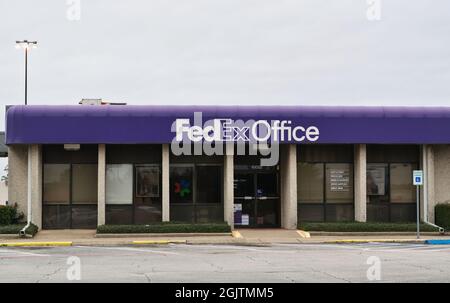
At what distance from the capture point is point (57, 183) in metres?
31.5

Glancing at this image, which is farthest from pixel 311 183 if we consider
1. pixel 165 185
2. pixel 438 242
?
pixel 438 242

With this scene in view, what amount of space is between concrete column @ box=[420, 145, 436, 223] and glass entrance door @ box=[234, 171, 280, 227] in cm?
642

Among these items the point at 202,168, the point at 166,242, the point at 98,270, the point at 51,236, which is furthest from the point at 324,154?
the point at 98,270

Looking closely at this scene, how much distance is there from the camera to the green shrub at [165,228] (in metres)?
28.5

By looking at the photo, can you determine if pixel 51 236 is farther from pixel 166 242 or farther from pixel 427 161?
pixel 427 161

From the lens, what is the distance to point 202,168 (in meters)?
32.0

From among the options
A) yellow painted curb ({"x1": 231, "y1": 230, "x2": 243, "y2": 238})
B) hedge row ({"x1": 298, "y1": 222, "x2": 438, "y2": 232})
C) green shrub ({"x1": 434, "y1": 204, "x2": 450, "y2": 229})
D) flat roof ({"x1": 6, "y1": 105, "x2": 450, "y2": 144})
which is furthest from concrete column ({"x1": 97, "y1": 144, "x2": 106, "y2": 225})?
green shrub ({"x1": 434, "y1": 204, "x2": 450, "y2": 229})

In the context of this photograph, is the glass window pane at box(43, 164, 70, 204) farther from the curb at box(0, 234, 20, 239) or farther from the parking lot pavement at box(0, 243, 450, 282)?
the parking lot pavement at box(0, 243, 450, 282)

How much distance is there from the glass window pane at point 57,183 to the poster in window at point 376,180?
13329 mm

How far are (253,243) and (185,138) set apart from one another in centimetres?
595

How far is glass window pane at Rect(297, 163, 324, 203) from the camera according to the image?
32.1m

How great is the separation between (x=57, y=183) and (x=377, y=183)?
14.2 metres

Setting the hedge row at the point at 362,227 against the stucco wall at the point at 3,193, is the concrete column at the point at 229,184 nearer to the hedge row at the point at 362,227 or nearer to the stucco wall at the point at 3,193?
the hedge row at the point at 362,227

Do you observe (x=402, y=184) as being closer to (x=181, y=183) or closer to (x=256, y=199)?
(x=256, y=199)
